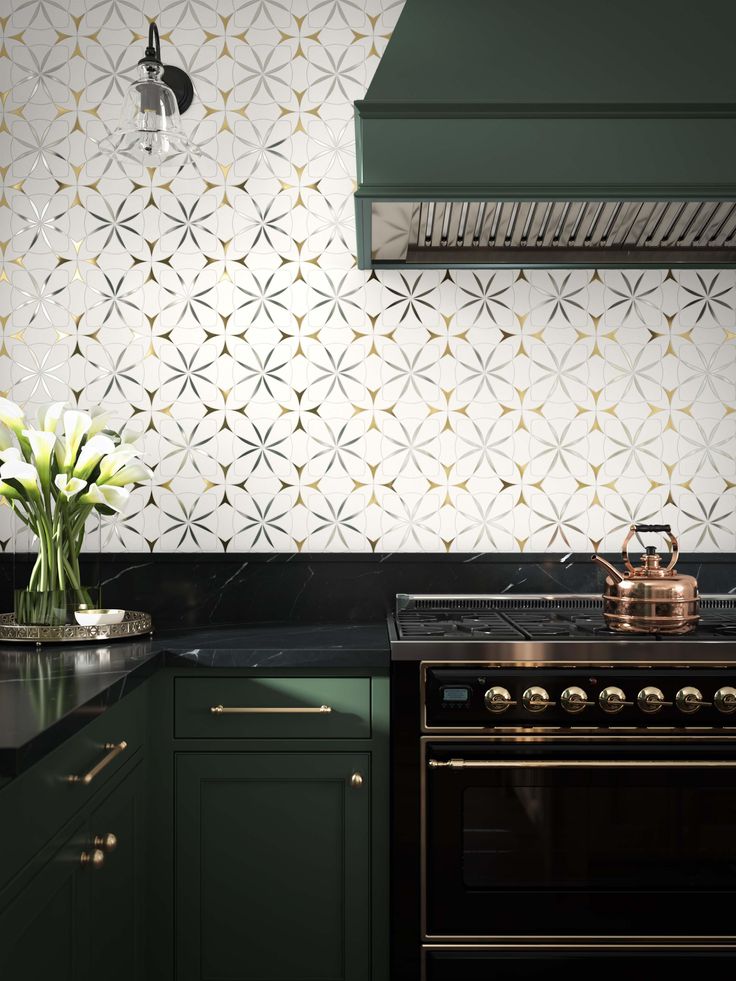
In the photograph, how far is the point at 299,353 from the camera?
2477 mm

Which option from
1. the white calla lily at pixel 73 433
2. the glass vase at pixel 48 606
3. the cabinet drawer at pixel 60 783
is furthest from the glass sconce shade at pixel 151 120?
the cabinet drawer at pixel 60 783

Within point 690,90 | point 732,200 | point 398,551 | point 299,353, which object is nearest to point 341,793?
point 398,551

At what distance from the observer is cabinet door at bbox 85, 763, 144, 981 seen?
4.94 feet

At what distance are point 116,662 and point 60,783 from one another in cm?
45

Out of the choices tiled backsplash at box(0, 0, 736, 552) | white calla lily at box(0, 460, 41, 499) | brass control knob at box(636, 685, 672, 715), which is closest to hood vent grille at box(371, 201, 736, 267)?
tiled backsplash at box(0, 0, 736, 552)

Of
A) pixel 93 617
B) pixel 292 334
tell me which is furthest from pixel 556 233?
pixel 93 617

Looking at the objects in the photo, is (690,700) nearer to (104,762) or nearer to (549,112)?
(104,762)

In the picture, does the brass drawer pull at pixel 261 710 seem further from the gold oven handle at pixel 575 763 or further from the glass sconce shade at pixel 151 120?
the glass sconce shade at pixel 151 120

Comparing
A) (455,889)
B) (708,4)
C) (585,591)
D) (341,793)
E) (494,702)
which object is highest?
(708,4)

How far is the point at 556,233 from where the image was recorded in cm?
229

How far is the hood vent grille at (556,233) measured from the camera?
2.14 meters

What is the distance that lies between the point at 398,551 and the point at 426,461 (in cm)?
27

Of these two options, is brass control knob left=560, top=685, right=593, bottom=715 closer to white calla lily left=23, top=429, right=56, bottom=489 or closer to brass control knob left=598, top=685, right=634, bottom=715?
brass control knob left=598, top=685, right=634, bottom=715

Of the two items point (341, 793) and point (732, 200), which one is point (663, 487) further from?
point (341, 793)
